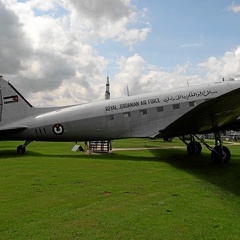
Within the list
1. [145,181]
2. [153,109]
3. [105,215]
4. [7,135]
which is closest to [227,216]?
[105,215]

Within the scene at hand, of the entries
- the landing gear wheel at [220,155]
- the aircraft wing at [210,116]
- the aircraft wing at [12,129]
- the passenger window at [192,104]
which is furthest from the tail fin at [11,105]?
the landing gear wheel at [220,155]

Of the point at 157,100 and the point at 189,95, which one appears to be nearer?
the point at 189,95

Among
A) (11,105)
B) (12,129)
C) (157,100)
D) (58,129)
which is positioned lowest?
→ (58,129)

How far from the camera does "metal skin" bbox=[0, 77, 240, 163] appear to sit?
16.7 meters

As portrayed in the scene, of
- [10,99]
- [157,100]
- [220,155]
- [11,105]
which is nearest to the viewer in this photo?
[220,155]

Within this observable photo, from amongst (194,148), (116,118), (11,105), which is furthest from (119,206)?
(11,105)

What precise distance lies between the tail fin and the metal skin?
7cm

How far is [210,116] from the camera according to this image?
1299cm

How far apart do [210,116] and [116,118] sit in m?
6.38

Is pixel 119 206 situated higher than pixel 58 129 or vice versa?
pixel 58 129

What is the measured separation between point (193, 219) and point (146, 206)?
1307mm

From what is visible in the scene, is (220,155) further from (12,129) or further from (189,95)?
(12,129)

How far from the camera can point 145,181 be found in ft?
31.7

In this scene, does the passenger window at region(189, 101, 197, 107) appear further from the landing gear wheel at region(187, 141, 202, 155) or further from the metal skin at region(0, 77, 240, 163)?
the landing gear wheel at region(187, 141, 202, 155)
